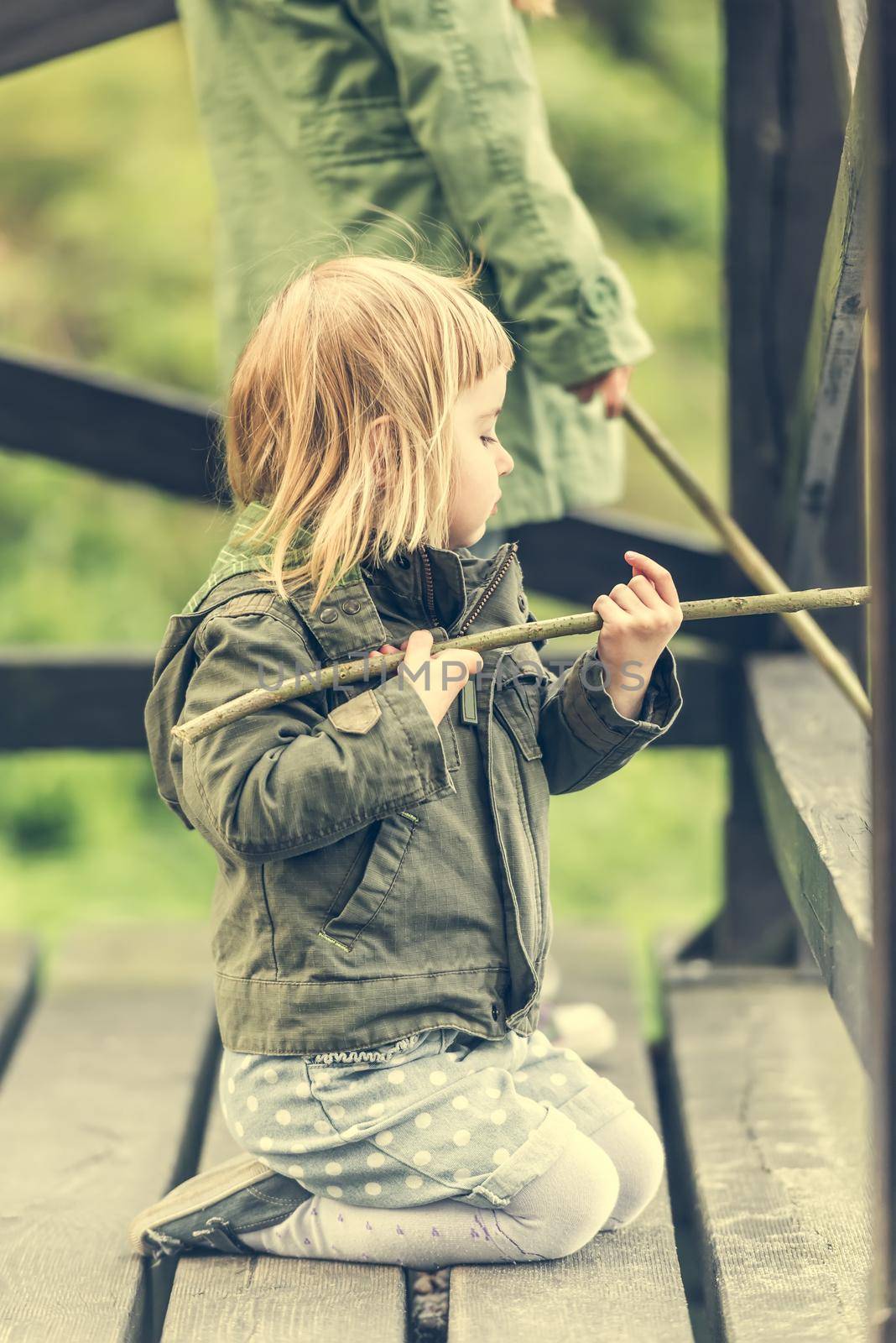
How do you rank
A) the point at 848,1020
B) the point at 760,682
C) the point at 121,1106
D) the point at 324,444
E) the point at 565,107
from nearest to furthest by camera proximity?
the point at 848,1020 < the point at 324,444 < the point at 121,1106 < the point at 760,682 < the point at 565,107

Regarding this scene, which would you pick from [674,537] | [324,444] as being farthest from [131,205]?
[324,444]

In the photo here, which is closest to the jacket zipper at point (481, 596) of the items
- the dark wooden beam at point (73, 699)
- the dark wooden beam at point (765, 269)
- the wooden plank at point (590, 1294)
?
the wooden plank at point (590, 1294)

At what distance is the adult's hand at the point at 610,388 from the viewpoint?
6.10ft

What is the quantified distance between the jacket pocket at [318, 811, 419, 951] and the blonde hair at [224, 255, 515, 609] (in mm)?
214

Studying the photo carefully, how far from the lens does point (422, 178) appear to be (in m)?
1.86

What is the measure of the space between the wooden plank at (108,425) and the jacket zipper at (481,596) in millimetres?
943

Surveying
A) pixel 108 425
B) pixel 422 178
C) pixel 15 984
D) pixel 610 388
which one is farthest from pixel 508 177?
pixel 15 984

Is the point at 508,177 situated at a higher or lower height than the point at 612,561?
higher

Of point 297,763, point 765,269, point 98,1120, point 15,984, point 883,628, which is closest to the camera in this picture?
point 883,628

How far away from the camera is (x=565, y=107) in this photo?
Answer: 4.44 metres

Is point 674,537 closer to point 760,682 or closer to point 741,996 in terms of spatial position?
point 760,682

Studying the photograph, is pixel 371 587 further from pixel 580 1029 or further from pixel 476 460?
pixel 580 1029

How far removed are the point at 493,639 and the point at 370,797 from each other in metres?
0.17

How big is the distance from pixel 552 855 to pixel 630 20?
2342mm
